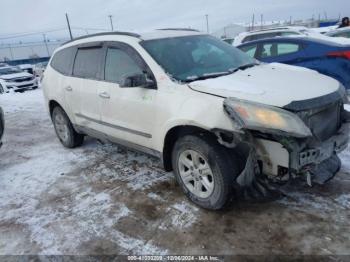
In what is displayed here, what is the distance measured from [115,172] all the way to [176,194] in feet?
3.82

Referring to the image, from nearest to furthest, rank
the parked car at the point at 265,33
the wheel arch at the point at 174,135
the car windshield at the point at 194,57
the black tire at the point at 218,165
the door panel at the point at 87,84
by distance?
the black tire at the point at 218,165
the wheel arch at the point at 174,135
the car windshield at the point at 194,57
the door panel at the point at 87,84
the parked car at the point at 265,33

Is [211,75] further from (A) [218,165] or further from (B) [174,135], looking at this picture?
(A) [218,165]

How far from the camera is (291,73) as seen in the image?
3818 millimetres

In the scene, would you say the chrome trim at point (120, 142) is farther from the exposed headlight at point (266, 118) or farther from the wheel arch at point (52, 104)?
the exposed headlight at point (266, 118)

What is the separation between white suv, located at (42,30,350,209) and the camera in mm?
2994

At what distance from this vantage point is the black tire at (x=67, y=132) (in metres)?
5.79

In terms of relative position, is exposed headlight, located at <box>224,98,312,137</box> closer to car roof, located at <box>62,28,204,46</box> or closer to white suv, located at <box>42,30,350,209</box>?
white suv, located at <box>42,30,350,209</box>

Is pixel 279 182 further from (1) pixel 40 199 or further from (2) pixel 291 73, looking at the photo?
(1) pixel 40 199

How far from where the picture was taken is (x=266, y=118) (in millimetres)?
2926

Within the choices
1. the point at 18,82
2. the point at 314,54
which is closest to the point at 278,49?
the point at 314,54

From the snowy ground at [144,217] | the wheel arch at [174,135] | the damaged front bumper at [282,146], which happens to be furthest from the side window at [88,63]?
the damaged front bumper at [282,146]

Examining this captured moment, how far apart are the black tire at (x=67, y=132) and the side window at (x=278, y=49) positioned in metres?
4.66

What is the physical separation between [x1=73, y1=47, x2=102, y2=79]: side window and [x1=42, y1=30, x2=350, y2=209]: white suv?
1 centimetres

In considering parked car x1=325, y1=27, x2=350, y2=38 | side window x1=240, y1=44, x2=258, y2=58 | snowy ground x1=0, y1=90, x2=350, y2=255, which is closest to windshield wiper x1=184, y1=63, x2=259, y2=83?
snowy ground x1=0, y1=90, x2=350, y2=255
